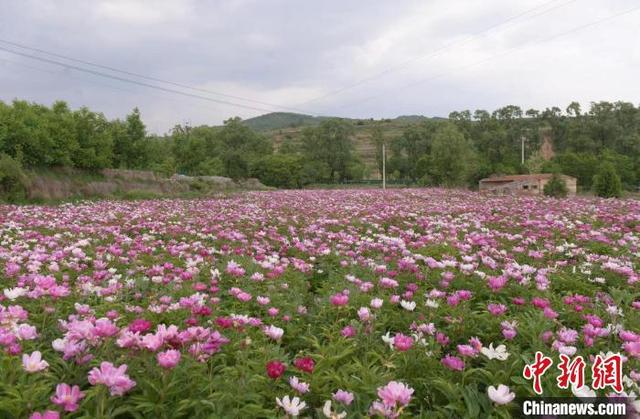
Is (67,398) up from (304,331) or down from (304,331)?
up

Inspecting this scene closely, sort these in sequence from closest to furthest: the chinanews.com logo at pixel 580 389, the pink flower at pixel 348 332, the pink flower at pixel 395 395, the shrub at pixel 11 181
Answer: the pink flower at pixel 395 395 < the chinanews.com logo at pixel 580 389 < the pink flower at pixel 348 332 < the shrub at pixel 11 181

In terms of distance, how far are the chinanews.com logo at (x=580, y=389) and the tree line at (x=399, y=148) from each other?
72.9ft

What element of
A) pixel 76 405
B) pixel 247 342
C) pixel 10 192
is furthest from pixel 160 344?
pixel 10 192

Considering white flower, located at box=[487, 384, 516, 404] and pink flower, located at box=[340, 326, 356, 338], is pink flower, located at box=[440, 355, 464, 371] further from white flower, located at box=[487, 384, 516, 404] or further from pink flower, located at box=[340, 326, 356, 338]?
pink flower, located at box=[340, 326, 356, 338]

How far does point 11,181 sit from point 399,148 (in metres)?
71.1

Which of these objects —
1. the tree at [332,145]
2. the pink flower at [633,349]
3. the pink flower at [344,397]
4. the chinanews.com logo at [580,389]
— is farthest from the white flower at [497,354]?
the tree at [332,145]

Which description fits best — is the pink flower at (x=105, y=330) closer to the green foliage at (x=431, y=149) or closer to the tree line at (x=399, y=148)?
the tree line at (x=399, y=148)

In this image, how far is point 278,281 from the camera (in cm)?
412

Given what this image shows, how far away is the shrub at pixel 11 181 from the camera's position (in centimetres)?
1580

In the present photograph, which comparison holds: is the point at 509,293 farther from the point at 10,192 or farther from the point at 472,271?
the point at 10,192

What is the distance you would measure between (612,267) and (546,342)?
98.6 inches

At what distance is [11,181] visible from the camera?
16.1 metres

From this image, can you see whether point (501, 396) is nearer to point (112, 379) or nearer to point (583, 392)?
point (583, 392)

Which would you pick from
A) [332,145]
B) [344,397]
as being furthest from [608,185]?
[332,145]
